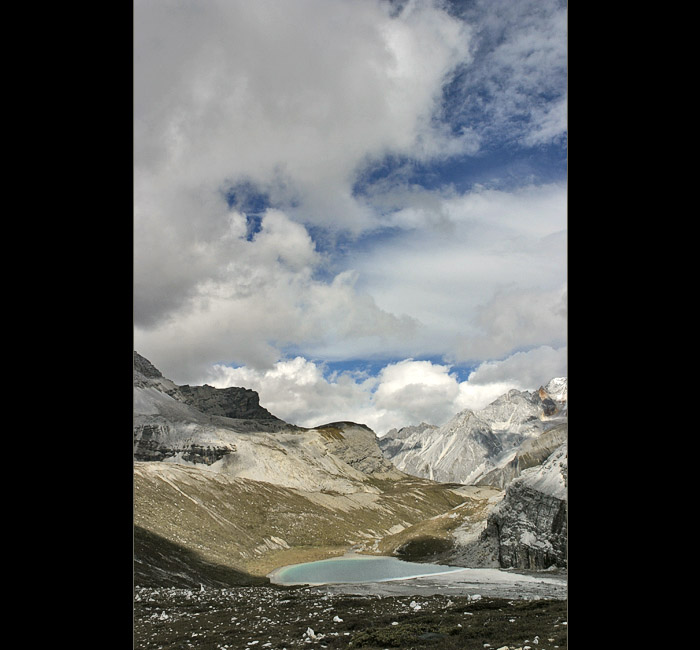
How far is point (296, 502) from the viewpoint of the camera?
3002 centimetres

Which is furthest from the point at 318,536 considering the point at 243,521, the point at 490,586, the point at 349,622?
the point at 349,622

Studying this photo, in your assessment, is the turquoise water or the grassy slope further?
the grassy slope

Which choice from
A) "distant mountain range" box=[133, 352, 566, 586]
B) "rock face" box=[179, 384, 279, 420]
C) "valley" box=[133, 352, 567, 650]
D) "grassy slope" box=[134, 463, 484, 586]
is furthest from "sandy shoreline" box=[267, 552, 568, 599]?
"rock face" box=[179, 384, 279, 420]

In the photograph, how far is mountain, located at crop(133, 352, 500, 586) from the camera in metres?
19.6

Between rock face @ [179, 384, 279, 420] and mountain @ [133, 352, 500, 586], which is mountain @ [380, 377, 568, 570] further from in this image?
rock face @ [179, 384, 279, 420]

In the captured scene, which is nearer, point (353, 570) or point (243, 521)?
point (353, 570)

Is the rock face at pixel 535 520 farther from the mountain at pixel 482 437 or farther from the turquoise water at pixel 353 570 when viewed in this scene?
the mountain at pixel 482 437

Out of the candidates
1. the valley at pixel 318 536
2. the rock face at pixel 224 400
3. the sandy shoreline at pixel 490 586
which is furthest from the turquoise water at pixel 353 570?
the rock face at pixel 224 400

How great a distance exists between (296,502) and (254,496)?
2.55m

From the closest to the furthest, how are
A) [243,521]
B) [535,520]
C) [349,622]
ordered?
[349,622] < [535,520] < [243,521]

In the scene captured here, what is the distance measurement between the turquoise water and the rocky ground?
6314mm

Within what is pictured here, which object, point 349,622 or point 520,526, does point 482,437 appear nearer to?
point 520,526

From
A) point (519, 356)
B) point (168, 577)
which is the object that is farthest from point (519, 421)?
point (168, 577)
